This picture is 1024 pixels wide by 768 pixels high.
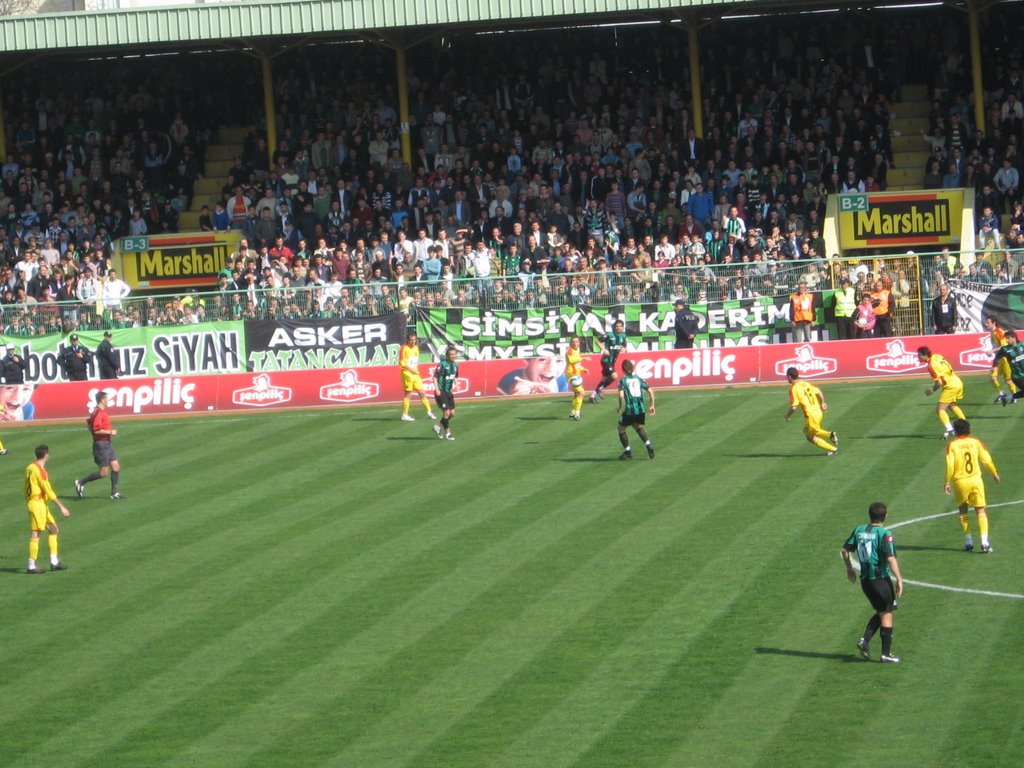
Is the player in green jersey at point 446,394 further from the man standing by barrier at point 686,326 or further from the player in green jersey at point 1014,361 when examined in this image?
the player in green jersey at point 1014,361

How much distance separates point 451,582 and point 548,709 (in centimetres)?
498

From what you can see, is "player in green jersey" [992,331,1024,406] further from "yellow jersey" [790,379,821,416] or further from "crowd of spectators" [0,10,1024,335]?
"crowd of spectators" [0,10,1024,335]

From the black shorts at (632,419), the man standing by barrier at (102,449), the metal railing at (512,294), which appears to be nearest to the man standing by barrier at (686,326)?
the metal railing at (512,294)

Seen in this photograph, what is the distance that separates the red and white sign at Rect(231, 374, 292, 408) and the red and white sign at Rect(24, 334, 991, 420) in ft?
0.08

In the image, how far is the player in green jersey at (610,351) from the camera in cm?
3438

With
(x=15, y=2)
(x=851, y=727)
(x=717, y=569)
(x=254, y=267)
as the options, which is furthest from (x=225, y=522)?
(x=15, y=2)

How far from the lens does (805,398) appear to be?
25859 millimetres

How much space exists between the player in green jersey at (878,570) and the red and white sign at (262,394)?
23388 mm

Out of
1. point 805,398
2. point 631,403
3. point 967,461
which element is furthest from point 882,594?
point 631,403

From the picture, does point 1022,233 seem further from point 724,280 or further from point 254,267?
point 254,267

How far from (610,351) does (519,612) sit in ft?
62.1

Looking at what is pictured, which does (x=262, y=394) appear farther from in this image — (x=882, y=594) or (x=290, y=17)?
(x=882, y=594)

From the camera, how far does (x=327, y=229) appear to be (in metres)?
44.2

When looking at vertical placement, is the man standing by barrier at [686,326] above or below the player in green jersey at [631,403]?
above
